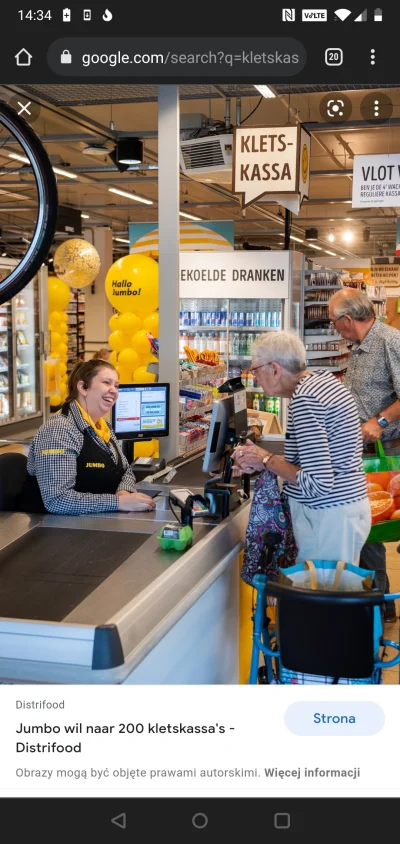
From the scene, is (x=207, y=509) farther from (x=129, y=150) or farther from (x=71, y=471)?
(x=129, y=150)

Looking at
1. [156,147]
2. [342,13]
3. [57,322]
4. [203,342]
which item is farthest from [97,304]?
[342,13]

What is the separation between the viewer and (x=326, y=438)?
2.59 metres

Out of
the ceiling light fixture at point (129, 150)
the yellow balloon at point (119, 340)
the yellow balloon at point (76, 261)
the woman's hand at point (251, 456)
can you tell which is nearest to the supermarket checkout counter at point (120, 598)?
the woman's hand at point (251, 456)

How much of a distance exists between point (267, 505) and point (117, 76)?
5.35ft

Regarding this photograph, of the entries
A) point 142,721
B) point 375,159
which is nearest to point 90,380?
point 142,721

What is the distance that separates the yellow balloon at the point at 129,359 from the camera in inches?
353

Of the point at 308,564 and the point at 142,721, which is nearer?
the point at 142,721

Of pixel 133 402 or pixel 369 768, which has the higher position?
pixel 133 402

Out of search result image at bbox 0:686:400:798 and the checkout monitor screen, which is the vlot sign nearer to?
the checkout monitor screen

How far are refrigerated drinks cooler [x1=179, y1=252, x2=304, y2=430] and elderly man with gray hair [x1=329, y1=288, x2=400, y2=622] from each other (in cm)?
446

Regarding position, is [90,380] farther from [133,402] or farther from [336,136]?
[336,136]

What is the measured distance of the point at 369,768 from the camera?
1389 millimetres

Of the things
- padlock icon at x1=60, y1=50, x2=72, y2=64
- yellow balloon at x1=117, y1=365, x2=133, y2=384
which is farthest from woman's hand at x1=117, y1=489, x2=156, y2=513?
yellow balloon at x1=117, y1=365, x2=133, y2=384
